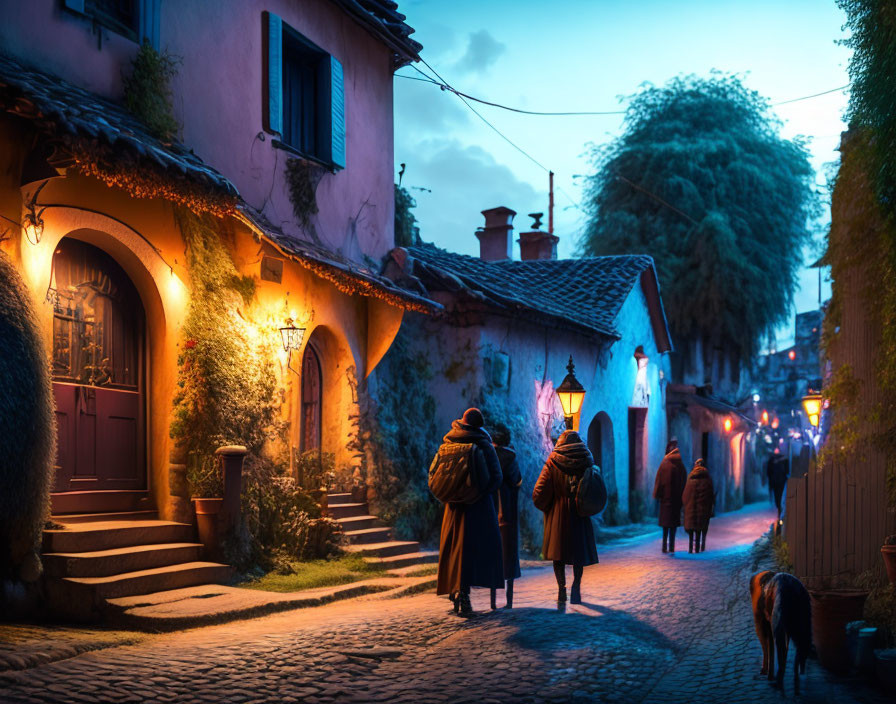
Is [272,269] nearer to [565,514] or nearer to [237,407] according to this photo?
[237,407]

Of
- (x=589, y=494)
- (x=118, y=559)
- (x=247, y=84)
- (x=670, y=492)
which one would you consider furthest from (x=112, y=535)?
(x=670, y=492)

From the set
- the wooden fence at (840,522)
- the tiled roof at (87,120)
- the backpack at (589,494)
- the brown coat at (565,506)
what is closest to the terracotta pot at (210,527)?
the tiled roof at (87,120)

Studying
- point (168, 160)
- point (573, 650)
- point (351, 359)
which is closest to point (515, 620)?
point (573, 650)

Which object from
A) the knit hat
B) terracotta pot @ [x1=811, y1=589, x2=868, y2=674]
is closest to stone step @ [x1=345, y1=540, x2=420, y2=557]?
the knit hat

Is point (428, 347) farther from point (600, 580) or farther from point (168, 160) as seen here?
point (168, 160)

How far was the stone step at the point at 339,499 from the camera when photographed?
12.5 meters

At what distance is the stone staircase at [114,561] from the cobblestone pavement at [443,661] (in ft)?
3.30

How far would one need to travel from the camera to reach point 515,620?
800 centimetres

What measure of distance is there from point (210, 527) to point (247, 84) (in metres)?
5.47

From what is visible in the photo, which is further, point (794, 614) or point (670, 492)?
point (670, 492)

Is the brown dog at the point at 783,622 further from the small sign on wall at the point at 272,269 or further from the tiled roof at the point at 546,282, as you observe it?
the tiled roof at the point at 546,282

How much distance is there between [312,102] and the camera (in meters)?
13.2

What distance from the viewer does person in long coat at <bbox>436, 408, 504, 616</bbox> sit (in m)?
8.22

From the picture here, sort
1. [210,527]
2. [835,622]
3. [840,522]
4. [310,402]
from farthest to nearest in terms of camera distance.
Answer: [310,402], [210,527], [840,522], [835,622]
